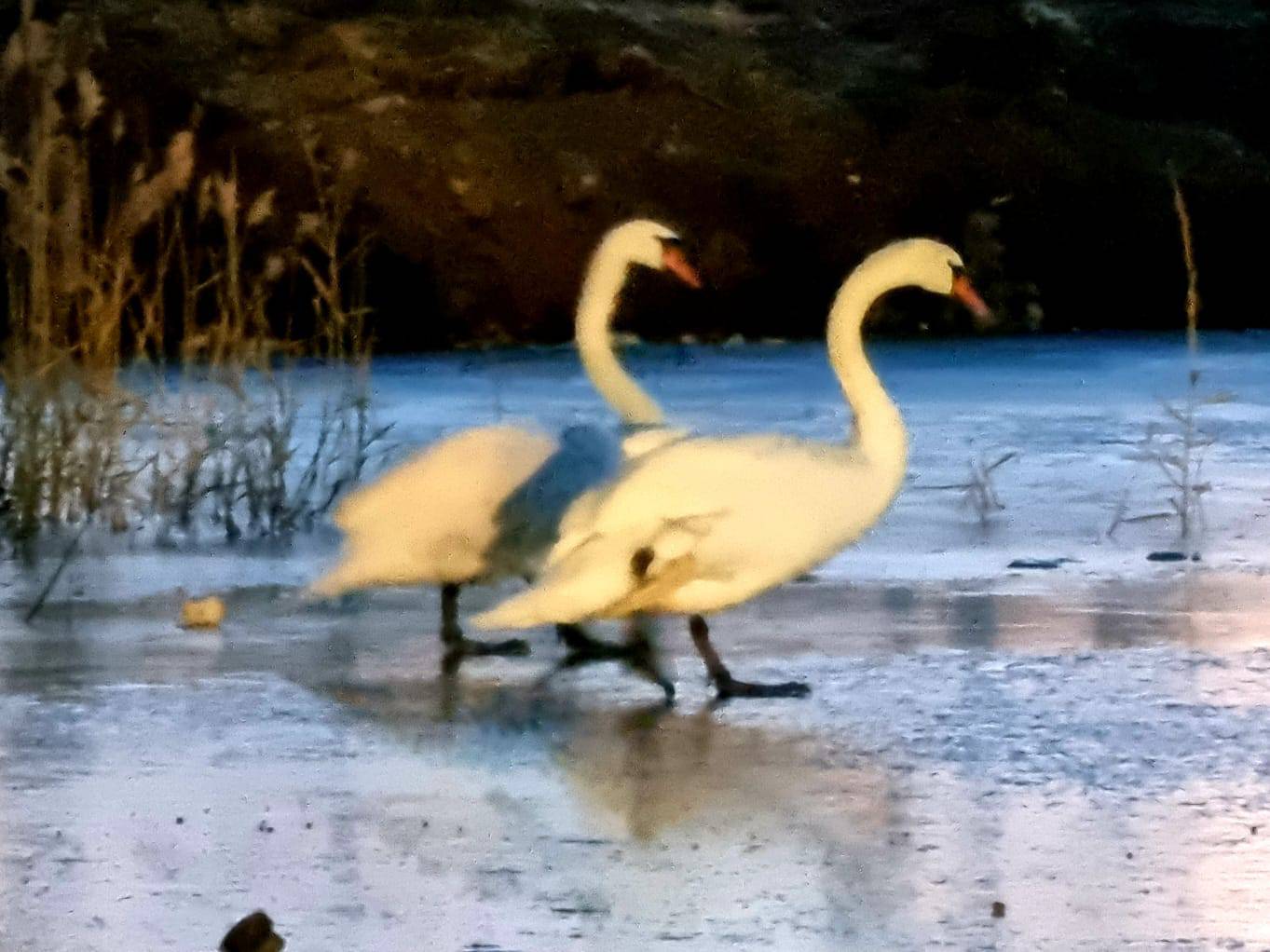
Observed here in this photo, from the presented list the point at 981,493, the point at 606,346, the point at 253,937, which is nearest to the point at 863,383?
the point at 606,346

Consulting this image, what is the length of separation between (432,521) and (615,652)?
58 centimetres

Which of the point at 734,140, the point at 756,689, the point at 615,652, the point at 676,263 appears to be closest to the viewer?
the point at 756,689

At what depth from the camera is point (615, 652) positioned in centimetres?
692

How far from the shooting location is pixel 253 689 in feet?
20.8

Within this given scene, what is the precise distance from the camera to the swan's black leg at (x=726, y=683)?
6.32 meters

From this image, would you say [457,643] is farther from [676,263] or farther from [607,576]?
[676,263]

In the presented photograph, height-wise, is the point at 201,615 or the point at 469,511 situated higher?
the point at 469,511

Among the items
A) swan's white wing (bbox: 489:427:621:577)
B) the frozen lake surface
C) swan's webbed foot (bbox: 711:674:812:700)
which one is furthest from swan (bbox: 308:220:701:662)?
swan's webbed foot (bbox: 711:674:812:700)

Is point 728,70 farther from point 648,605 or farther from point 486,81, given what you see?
point 648,605

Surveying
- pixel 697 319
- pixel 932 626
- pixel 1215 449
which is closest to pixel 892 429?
pixel 932 626

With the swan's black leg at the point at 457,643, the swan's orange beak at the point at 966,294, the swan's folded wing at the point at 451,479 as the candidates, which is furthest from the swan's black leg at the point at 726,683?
the swan's orange beak at the point at 966,294

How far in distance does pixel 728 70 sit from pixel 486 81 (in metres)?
2.05

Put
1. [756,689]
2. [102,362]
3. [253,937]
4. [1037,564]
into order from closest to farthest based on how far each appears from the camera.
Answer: [253,937] < [756,689] < [1037,564] < [102,362]

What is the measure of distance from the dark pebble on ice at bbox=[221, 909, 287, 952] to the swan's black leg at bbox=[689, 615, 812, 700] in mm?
2359
